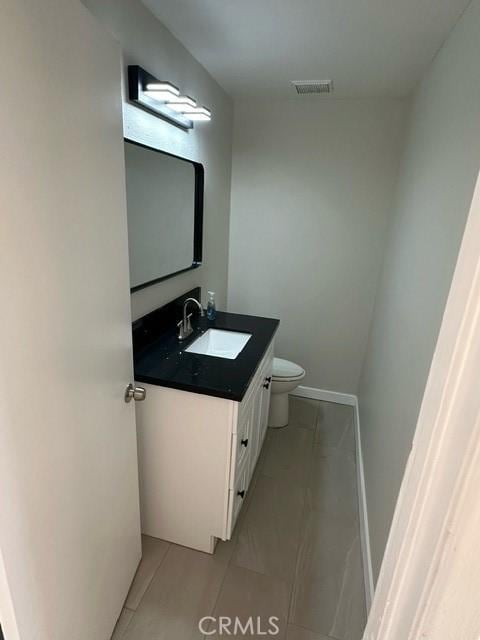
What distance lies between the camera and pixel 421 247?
1.57m

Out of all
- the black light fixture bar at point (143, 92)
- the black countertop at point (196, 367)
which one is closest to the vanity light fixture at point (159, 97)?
the black light fixture bar at point (143, 92)

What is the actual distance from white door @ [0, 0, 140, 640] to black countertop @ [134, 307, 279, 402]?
32 cm

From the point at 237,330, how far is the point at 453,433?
173cm

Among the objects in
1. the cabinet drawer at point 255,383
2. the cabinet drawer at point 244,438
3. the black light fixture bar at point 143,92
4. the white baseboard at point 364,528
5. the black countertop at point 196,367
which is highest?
the black light fixture bar at point 143,92

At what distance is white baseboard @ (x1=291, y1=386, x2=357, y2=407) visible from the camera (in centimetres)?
313

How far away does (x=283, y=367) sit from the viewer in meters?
2.69

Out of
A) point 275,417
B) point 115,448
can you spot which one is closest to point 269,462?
point 275,417

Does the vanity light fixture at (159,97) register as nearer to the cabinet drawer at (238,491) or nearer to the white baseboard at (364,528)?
the cabinet drawer at (238,491)

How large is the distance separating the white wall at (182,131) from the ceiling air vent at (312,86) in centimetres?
51

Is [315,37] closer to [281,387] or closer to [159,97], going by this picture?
[159,97]

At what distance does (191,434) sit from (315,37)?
1.88m

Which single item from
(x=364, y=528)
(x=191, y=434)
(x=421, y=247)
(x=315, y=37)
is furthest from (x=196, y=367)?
(x=315, y=37)

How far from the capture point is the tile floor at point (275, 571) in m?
1.48

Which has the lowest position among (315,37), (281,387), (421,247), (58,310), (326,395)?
(326,395)
